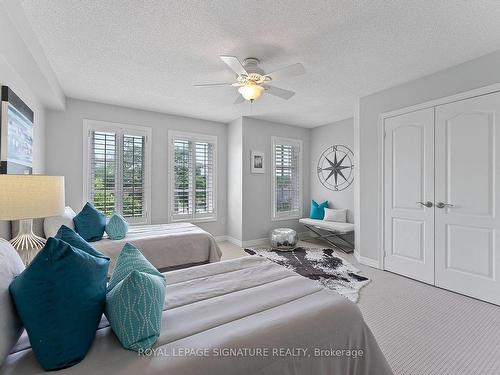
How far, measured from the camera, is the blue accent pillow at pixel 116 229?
293 cm

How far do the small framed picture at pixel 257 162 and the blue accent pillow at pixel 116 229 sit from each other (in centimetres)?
267

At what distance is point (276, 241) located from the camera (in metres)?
4.66

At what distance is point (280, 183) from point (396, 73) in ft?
9.81

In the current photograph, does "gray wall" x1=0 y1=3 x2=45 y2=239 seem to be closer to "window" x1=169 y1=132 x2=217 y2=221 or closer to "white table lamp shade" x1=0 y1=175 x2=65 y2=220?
"white table lamp shade" x1=0 y1=175 x2=65 y2=220

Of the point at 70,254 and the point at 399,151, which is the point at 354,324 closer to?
the point at 70,254

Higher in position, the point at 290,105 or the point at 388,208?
the point at 290,105

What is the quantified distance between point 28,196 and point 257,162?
395 centimetres

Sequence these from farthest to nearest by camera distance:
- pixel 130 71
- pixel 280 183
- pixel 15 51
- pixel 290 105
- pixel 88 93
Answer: pixel 280 183 → pixel 290 105 → pixel 88 93 → pixel 130 71 → pixel 15 51

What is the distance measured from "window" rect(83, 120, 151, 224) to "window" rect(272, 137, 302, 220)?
2534mm

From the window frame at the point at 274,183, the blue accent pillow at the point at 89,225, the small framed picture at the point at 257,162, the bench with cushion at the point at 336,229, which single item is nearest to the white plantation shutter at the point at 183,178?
the small framed picture at the point at 257,162

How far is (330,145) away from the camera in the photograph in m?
5.42

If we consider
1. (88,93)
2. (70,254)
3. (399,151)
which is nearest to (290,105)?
(399,151)

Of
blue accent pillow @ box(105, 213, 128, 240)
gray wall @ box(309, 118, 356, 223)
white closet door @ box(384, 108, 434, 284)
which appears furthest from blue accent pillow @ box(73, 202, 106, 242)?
gray wall @ box(309, 118, 356, 223)

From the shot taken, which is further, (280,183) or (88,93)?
(280,183)
